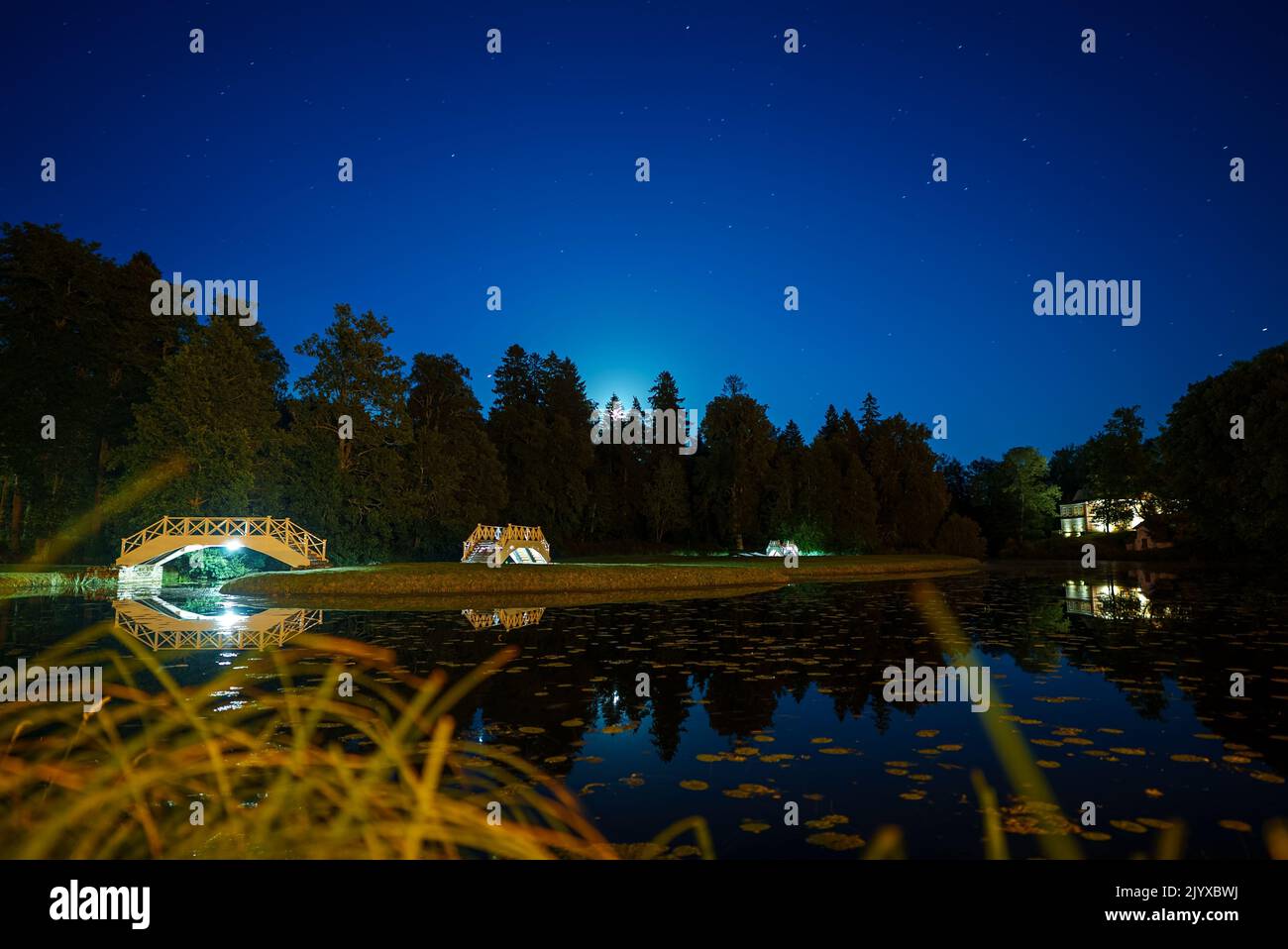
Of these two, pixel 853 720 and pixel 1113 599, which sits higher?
pixel 853 720

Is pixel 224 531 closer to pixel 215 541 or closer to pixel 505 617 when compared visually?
pixel 215 541

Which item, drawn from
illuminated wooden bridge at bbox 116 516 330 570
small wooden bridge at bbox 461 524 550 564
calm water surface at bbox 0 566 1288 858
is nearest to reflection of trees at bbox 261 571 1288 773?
calm water surface at bbox 0 566 1288 858

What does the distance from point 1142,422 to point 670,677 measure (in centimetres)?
8629

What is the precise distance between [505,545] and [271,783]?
32.5 meters

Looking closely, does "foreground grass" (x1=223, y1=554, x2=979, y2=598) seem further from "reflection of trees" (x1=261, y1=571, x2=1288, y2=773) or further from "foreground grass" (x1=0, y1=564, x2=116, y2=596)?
"reflection of trees" (x1=261, y1=571, x2=1288, y2=773)

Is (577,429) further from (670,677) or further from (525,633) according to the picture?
(670,677)

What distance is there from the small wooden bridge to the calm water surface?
1804cm

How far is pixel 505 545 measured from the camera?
3853cm

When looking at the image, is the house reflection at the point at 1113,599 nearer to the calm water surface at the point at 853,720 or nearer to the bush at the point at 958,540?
the calm water surface at the point at 853,720

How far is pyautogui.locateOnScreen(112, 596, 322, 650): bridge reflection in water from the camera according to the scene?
48.3ft

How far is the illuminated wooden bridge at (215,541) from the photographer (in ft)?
109

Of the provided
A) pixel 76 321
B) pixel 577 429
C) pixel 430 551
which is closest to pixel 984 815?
pixel 430 551

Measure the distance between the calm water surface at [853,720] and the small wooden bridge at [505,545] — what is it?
1804 centimetres

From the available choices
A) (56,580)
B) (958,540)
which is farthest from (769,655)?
(958,540)
